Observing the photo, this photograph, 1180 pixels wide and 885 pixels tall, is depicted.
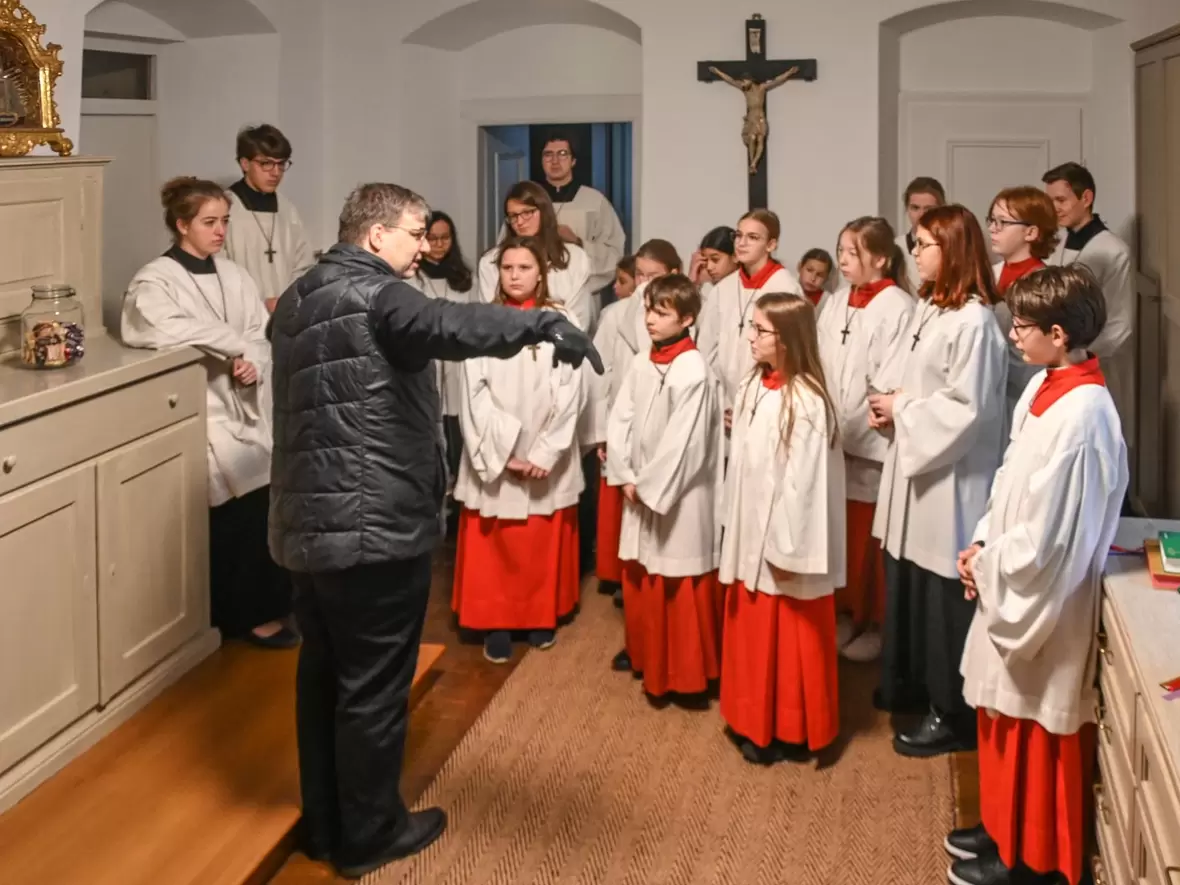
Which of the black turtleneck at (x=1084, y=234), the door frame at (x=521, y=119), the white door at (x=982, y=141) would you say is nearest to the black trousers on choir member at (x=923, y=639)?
the black turtleneck at (x=1084, y=234)

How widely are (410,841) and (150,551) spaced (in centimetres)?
125

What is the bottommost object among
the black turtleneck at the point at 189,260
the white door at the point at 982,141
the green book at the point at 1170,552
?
the green book at the point at 1170,552

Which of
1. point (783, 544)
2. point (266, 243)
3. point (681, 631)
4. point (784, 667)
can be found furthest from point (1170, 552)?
point (266, 243)

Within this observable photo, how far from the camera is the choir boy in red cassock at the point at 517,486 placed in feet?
15.0

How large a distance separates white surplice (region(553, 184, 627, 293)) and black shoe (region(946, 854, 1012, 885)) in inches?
144

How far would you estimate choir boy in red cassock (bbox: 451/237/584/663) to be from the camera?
4570 mm

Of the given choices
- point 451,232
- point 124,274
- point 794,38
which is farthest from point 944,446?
point 124,274

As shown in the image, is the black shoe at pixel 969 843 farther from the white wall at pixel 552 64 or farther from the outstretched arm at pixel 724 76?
the white wall at pixel 552 64

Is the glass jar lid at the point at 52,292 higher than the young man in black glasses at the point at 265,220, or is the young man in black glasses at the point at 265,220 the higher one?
the young man in black glasses at the point at 265,220

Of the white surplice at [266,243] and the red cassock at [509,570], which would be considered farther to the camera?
the white surplice at [266,243]

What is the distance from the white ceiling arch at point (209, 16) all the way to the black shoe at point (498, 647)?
10.3 ft

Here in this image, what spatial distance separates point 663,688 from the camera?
430cm

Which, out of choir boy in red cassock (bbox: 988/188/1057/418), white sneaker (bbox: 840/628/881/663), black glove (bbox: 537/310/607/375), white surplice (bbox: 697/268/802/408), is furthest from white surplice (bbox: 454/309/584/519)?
black glove (bbox: 537/310/607/375)

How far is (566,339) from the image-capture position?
275 cm
